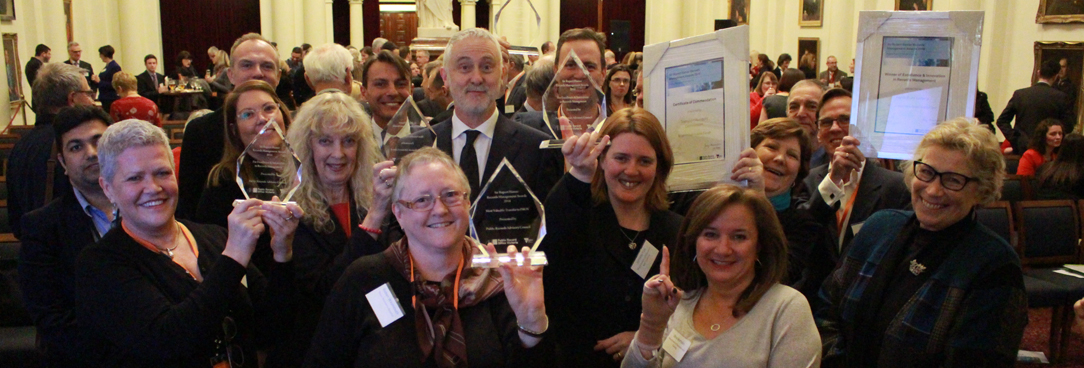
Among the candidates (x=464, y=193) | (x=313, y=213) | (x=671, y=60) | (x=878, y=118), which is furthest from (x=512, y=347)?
(x=878, y=118)

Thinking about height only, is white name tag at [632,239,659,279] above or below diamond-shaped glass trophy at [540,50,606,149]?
below

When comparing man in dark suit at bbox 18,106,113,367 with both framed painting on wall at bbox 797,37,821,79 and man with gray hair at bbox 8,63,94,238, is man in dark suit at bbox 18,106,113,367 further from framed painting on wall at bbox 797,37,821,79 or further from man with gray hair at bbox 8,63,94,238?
framed painting on wall at bbox 797,37,821,79

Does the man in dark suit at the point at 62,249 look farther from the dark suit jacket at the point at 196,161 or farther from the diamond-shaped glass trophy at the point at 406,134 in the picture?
the diamond-shaped glass trophy at the point at 406,134

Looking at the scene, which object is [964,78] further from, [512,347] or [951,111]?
[512,347]

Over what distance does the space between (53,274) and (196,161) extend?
2.77 feet

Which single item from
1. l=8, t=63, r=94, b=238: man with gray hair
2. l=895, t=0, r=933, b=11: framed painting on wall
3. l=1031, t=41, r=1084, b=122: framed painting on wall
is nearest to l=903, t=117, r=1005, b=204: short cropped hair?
l=8, t=63, r=94, b=238: man with gray hair

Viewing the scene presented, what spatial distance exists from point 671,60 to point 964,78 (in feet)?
3.17

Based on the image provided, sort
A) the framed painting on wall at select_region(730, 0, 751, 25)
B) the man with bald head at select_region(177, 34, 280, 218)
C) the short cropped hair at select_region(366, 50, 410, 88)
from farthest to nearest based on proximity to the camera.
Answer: the framed painting on wall at select_region(730, 0, 751, 25), the short cropped hair at select_region(366, 50, 410, 88), the man with bald head at select_region(177, 34, 280, 218)

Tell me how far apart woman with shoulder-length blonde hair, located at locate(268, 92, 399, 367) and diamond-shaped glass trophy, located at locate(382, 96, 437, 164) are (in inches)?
3.2

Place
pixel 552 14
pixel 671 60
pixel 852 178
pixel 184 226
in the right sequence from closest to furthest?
pixel 184 226 < pixel 671 60 < pixel 852 178 < pixel 552 14

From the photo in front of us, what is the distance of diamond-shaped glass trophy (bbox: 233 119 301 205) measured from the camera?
254 cm

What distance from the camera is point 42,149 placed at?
3803mm

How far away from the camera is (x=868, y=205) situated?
290cm

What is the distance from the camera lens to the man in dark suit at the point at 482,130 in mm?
3043
